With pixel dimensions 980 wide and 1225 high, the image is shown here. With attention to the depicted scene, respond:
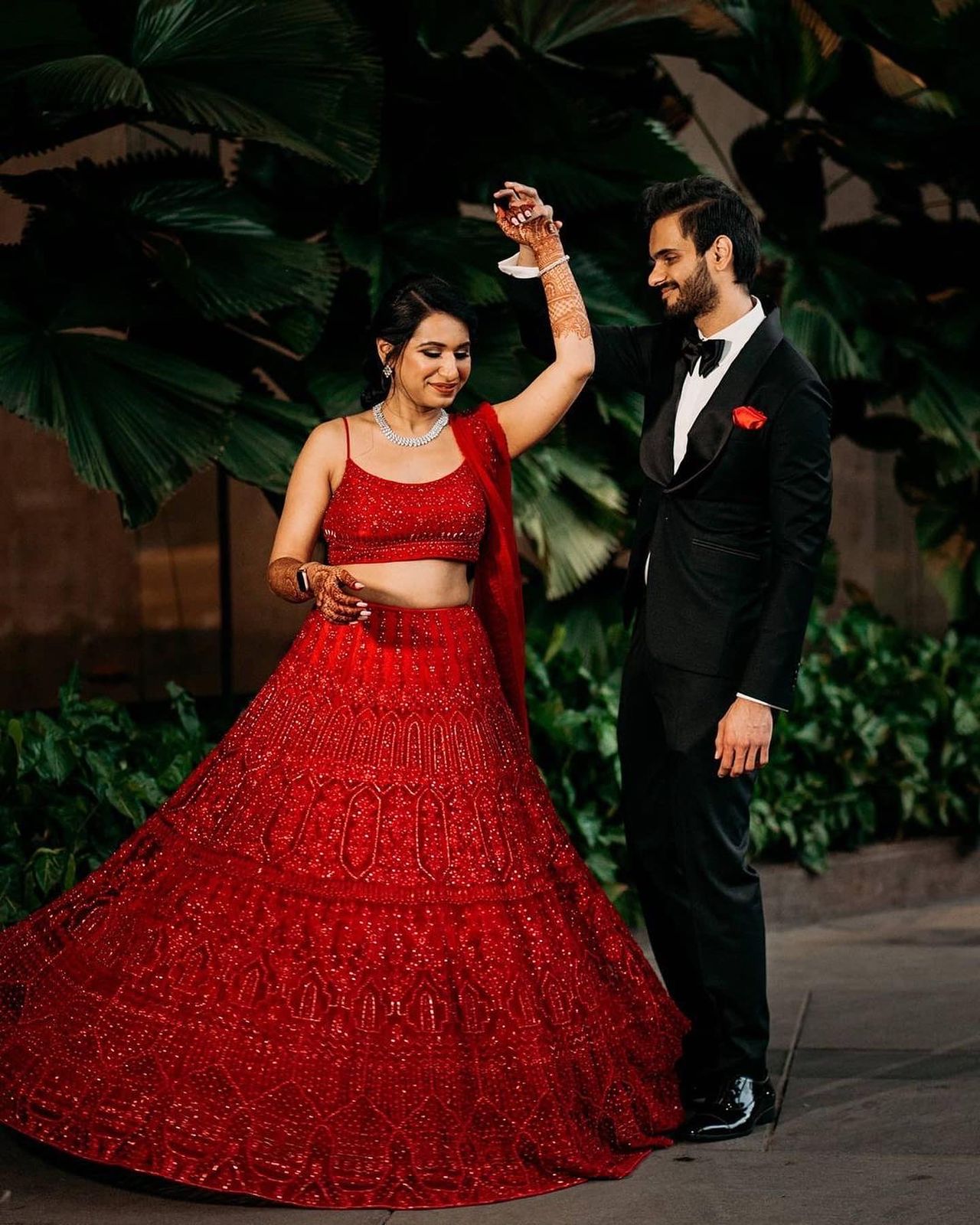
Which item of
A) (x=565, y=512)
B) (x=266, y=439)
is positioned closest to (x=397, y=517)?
(x=266, y=439)

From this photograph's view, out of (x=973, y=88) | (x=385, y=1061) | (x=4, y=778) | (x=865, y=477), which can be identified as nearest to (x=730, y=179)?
(x=973, y=88)

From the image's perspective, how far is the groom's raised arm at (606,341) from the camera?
4.06m

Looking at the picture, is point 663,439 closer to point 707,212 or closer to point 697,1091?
point 707,212

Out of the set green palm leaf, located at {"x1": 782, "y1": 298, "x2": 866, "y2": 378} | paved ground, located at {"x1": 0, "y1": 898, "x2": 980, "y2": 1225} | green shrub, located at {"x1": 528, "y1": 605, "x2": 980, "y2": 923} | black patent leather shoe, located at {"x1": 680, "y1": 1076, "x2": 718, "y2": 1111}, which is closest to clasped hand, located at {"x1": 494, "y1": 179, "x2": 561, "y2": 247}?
black patent leather shoe, located at {"x1": 680, "y1": 1076, "x2": 718, "y2": 1111}

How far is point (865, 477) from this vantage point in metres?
9.18

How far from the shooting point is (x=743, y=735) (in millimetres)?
3672

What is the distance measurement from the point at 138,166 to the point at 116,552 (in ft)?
5.98

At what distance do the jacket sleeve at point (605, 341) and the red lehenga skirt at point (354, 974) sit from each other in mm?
672

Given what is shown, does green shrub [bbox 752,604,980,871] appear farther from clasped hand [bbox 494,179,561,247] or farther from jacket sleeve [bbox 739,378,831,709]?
clasped hand [bbox 494,179,561,247]

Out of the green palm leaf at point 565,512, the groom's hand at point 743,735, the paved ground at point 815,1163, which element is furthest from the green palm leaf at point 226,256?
the paved ground at point 815,1163

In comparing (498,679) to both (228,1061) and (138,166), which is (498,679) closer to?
(228,1061)

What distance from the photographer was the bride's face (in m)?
3.80

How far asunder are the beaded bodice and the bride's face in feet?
0.61

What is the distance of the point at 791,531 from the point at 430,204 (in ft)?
8.78
